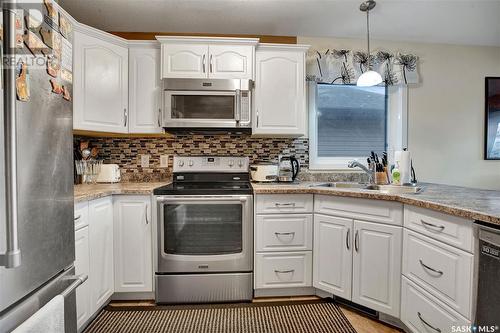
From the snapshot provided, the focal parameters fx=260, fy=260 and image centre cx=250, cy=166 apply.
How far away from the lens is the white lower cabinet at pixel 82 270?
58.8 inches

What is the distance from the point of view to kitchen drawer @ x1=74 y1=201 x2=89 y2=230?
4.84 feet

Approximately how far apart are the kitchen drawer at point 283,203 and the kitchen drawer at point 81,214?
3.63ft

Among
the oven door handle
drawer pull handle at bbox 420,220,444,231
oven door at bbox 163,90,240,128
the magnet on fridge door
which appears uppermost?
oven door at bbox 163,90,240,128

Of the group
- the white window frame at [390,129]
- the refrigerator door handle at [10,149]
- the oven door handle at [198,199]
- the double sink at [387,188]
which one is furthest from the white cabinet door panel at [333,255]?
the refrigerator door handle at [10,149]

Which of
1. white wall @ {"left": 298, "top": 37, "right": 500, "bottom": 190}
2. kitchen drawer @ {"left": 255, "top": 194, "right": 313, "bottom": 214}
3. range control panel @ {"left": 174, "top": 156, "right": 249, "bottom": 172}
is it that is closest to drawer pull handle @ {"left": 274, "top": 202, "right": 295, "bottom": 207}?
kitchen drawer @ {"left": 255, "top": 194, "right": 313, "bottom": 214}

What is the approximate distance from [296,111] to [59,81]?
5.59 ft

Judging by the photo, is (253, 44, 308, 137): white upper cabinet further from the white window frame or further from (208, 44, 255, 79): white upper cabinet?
the white window frame

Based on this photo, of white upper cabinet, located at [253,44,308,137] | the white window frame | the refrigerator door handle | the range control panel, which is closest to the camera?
the refrigerator door handle

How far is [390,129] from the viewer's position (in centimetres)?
265

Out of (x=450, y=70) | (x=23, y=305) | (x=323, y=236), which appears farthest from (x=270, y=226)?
(x=450, y=70)

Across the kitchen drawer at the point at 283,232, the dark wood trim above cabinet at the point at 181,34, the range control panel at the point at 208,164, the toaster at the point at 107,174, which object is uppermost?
the dark wood trim above cabinet at the point at 181,34

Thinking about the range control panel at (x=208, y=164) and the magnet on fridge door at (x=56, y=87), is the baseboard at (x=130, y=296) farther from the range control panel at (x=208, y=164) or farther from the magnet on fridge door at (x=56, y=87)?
the magnet on fridge door at (x=56, y=87)

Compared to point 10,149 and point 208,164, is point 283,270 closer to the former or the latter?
point 208,164

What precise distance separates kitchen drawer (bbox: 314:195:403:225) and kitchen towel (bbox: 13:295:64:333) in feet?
5.22
